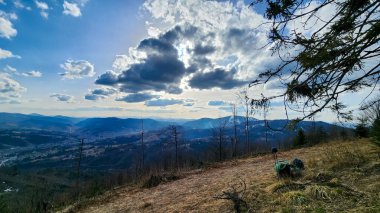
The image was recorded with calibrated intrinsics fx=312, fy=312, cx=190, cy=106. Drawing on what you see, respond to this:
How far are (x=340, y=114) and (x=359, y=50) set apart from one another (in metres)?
1.48

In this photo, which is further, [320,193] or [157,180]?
[157,180]

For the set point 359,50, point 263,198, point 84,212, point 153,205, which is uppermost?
point 359,50

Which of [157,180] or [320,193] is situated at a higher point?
[320,193]

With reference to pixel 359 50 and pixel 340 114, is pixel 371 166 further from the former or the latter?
pixel 359 50

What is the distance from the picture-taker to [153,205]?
1235 centimetres

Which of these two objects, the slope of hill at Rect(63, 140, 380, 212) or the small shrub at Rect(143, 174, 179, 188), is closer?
the slope of hill at Rect(63, 140, 380, 212)

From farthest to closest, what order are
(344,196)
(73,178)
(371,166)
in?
(73,178) → (371,166) → (344,196)

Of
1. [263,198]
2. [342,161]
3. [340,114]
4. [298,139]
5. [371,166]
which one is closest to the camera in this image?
[340,114]

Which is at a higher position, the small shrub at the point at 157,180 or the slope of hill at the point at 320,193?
the slope of hill at the point at 320,193

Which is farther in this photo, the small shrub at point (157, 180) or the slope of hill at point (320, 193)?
the small shrub at point (157, 180)

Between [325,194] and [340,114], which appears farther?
[325,194]

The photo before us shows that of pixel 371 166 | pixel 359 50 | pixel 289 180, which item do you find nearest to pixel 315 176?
pixel 289 180

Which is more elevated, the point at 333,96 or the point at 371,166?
the point at 333,96

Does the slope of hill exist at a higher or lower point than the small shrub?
higher
